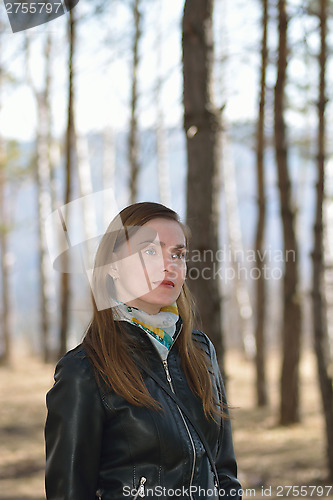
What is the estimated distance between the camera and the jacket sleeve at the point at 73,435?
167 cm

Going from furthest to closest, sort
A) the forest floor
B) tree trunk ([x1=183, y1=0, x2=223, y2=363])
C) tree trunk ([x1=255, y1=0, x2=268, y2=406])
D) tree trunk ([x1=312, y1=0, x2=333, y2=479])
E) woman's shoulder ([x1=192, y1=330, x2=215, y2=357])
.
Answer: tree trunk ([x1=255, y1=0, x2=268, y2=406]) < tree trunk ([x1=312, y1=0, x2=333, y2=479]) < the forest floor < tree trunk ([x1=183, y1=0, x2=223, y2=363]) < woman's shoulder ([x1=192, y1=330, x2=215, y2=357])

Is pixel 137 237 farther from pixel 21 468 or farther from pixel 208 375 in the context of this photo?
pixel 21 468

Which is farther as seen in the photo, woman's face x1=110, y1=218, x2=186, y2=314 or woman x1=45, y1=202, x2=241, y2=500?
woman's face x1=110, y1=218, x2=186, y2=314

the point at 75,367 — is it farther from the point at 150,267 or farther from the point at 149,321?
the point at 150,267

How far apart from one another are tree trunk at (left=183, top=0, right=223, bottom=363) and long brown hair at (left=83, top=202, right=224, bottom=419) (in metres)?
2.15

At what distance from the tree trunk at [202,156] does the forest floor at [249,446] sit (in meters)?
1.35

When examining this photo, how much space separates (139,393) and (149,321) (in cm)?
25

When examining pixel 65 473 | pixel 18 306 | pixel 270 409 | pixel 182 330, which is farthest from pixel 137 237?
pixel 18 306

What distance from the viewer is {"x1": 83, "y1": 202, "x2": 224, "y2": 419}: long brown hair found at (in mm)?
1746

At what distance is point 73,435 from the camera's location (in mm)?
1670

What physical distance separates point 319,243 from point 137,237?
5.39 meters

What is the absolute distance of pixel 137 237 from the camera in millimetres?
1925

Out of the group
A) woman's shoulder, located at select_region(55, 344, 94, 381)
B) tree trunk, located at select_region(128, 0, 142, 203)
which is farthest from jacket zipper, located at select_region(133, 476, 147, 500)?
tree trunk, located at select_region(128, 0, 142, 203)

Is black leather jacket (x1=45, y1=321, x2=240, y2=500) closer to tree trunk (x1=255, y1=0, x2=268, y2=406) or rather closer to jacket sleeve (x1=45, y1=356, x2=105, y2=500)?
jacket sleeve (x1=45, y1=356, x2=105, y2=500)
